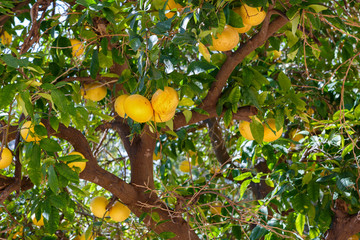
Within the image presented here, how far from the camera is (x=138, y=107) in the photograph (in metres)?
1.24

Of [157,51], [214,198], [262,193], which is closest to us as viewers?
[157,51]

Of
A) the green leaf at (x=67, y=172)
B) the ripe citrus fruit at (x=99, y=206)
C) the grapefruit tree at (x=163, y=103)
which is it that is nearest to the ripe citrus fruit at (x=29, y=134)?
the grapefruit tree at (x=163, y=103)

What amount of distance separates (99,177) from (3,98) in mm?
677

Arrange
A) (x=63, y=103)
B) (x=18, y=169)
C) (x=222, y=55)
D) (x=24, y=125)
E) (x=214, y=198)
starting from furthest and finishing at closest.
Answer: (x=214, y=198) < (x=222, y=55) < (x=18, y=169) < (x=24, y=125) < (x=63, y=103)

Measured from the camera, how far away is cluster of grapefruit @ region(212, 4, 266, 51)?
133cm

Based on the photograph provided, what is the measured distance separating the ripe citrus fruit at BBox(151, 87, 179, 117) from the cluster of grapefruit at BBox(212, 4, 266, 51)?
0.79 feet

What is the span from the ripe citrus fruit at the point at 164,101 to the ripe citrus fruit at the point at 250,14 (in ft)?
1.14

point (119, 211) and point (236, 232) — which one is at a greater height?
point (119, 211)

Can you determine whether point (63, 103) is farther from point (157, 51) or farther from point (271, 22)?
point (271, 22)

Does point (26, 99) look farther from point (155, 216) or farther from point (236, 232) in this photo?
point (236, 232)

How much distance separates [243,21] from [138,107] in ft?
1.49

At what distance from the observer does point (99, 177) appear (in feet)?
5.79

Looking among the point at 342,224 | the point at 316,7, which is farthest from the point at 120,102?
the point at 342,224

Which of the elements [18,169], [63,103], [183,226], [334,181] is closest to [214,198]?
[183,226]
